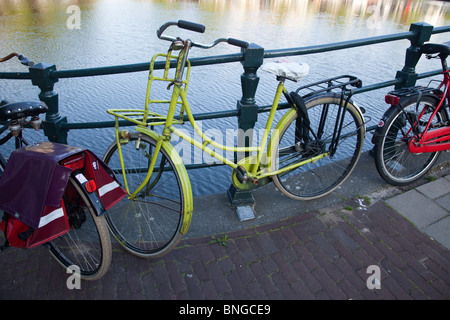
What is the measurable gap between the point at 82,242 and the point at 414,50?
3.51 metres

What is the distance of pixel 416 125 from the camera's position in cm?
325

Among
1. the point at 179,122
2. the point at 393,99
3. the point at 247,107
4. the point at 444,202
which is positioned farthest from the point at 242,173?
the point at 444,202

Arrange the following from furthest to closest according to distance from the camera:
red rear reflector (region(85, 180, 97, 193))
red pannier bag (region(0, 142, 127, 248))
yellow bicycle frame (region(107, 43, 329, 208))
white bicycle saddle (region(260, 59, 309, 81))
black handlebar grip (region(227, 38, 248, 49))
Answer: white bicycle saddle (region(260, 59, 309, 81))
black handlebar grip (region(227, 38, 248, 49))
yellow bicycle frame (region(107, 43, 329, 208))
red rear reflector (region(85, 180, 97, 193))
red pannier bag (region(0, 142, 127, 248))

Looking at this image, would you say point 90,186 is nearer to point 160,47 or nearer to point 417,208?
point 417,208

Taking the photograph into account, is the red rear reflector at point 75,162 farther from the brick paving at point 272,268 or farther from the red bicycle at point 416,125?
the red bicycle at point 416,125

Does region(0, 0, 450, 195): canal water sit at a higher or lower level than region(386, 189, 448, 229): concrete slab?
lower

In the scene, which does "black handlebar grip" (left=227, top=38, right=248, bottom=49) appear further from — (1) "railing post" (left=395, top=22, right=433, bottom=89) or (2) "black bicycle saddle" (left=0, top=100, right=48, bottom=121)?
(1) "railing post" (left=395, top=22, right=433, bottom=89)

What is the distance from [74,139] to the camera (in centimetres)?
528

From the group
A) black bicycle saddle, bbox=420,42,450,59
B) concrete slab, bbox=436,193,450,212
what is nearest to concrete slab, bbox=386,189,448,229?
concrete slab, bbox=436,193,450,212

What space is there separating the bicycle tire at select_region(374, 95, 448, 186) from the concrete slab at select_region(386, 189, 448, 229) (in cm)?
18

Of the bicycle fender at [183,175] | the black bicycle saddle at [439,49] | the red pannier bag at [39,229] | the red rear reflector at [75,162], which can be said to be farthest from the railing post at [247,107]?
the black bicycle saddle at [439,49]

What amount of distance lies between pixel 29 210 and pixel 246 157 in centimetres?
158

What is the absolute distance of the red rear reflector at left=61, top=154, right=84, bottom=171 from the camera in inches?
83.1
